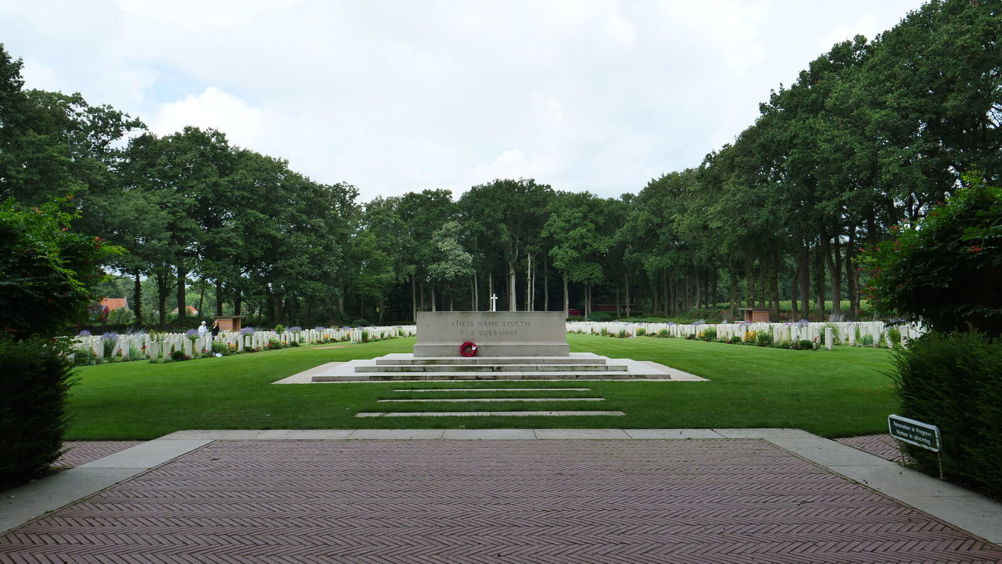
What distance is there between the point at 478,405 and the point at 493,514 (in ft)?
18.1

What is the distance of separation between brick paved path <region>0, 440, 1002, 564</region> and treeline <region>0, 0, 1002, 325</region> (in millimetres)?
6838

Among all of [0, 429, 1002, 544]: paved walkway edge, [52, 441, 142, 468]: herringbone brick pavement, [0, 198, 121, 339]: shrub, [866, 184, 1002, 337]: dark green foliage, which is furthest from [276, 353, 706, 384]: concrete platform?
[866, 184, 1002, 337]: dark green foliage

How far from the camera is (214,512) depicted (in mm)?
4879

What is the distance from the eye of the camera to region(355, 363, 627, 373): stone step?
48.7 feet

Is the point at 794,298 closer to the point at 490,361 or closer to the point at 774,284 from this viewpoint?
the point at 774,284

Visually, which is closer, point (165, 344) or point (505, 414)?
point (505, 414)

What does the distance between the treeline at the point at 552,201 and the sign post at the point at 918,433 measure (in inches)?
206

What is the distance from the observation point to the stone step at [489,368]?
14844 millimetres

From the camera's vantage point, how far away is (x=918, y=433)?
5.66 meters

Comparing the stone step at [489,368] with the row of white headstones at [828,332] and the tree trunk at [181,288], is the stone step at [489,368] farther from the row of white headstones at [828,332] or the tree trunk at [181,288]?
the tree trunk at [181,288]

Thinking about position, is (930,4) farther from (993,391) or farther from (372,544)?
(372,544)

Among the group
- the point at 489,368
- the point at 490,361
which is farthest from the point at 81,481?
the point at 490,361

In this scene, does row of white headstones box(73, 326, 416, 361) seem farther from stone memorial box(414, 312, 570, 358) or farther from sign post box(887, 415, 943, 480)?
sign post box(887, 415, 943, 480)

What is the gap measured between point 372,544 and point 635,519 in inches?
83.1
